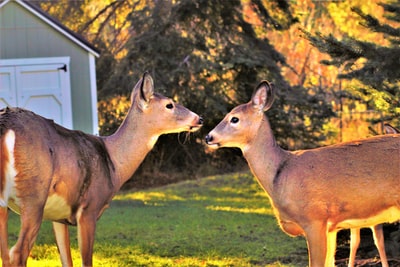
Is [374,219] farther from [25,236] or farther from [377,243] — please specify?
[25,236]

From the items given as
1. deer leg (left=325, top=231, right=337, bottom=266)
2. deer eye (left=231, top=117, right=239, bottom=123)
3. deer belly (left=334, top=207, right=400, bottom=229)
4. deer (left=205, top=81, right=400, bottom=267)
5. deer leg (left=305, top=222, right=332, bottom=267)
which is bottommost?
deer leg (left=325, top=231, right=337, bottom=266)

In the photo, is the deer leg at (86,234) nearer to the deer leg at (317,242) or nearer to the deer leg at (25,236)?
the deer leg at (25,236)

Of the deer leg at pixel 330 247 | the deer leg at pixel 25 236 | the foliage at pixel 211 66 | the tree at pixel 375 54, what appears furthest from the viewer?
the foliage at pixel 211 66

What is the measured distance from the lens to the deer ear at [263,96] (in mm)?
7379

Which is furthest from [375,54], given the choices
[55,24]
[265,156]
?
[55,24]

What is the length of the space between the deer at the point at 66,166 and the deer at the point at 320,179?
0.75 m

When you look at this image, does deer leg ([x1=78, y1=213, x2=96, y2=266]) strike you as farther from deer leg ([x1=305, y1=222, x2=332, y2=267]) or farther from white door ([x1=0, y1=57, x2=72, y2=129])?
white door ([x1=0, y1=57, x2=72, y2=129])

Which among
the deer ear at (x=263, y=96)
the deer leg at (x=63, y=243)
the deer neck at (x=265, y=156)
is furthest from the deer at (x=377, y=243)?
the deer leg at (x=63, y=243)

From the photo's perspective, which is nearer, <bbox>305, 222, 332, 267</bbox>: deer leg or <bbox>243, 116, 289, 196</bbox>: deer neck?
<bbox>305, 222, 332, 267</bbox>: deer leg

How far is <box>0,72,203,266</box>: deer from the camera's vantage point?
6.64 metres

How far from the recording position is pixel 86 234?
7059 millimetres

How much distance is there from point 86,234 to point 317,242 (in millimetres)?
1994

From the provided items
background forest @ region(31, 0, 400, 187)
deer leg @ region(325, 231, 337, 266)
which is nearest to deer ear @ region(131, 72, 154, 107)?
deer leg @ region(325, 231, 337, 266)

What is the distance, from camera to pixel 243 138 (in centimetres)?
739
